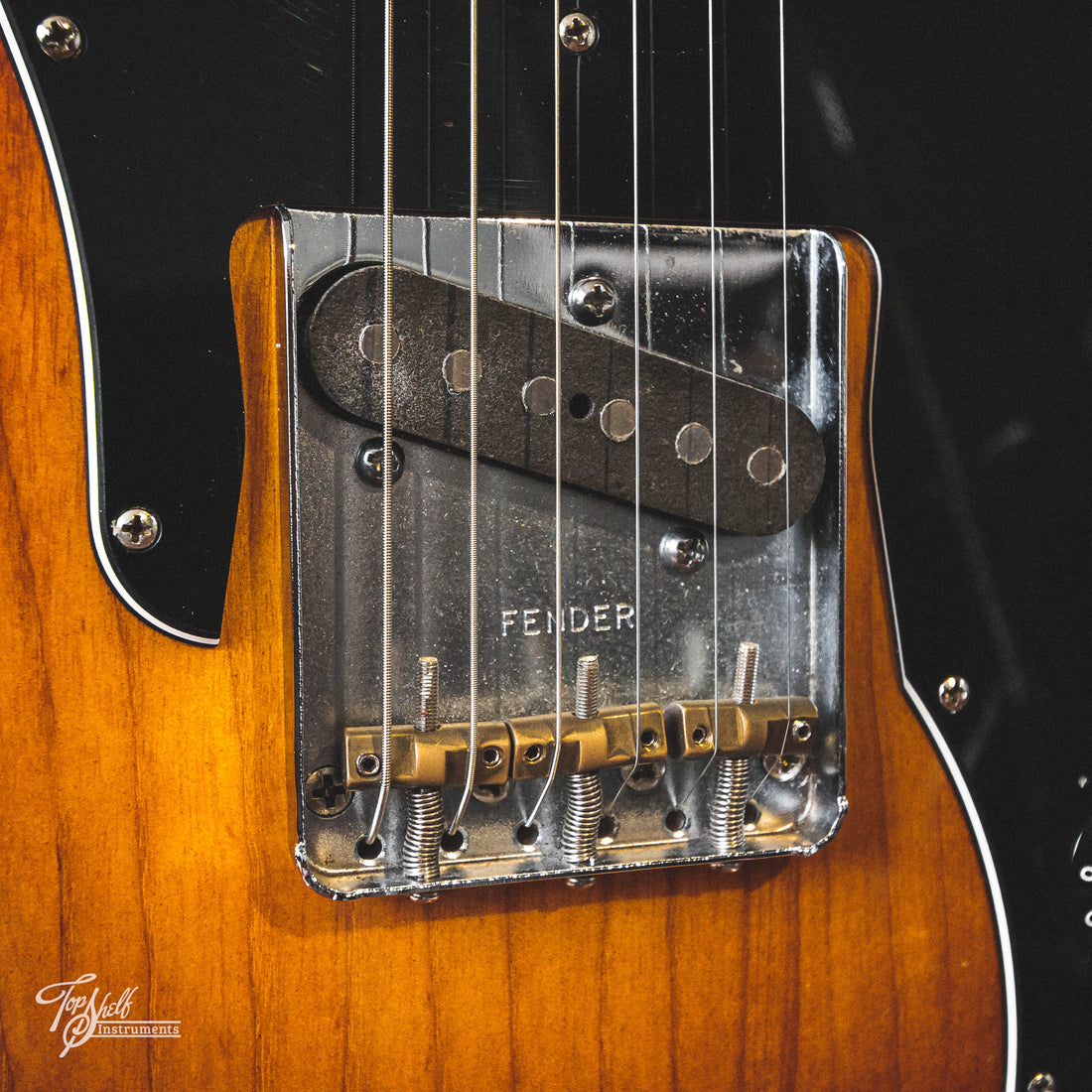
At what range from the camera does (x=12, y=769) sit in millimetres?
416

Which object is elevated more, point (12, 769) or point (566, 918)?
point (12, 769)

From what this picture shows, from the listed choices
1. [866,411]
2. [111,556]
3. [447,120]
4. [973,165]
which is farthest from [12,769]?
[973,165]

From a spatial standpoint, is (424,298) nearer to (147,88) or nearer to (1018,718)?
(147,88)

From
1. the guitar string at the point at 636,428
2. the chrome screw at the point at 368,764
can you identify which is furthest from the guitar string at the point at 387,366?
the guitar string at the point at 636,428

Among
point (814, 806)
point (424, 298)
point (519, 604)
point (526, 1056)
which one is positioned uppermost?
A: point (424, 298)

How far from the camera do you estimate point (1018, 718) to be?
551 mm

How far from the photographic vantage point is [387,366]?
1.39ft

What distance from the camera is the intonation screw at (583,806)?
0.46 metres

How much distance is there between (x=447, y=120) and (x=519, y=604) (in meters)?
0.23

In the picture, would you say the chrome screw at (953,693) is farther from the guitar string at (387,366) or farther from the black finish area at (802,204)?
the guitar string at (387,366)

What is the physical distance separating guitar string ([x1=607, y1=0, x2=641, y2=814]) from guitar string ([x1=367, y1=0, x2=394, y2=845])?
0.12 meters

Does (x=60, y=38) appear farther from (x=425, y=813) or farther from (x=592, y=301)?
(x=425, y=813)

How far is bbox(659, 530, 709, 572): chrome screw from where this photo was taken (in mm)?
495

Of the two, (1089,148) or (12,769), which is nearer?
(12,769)
